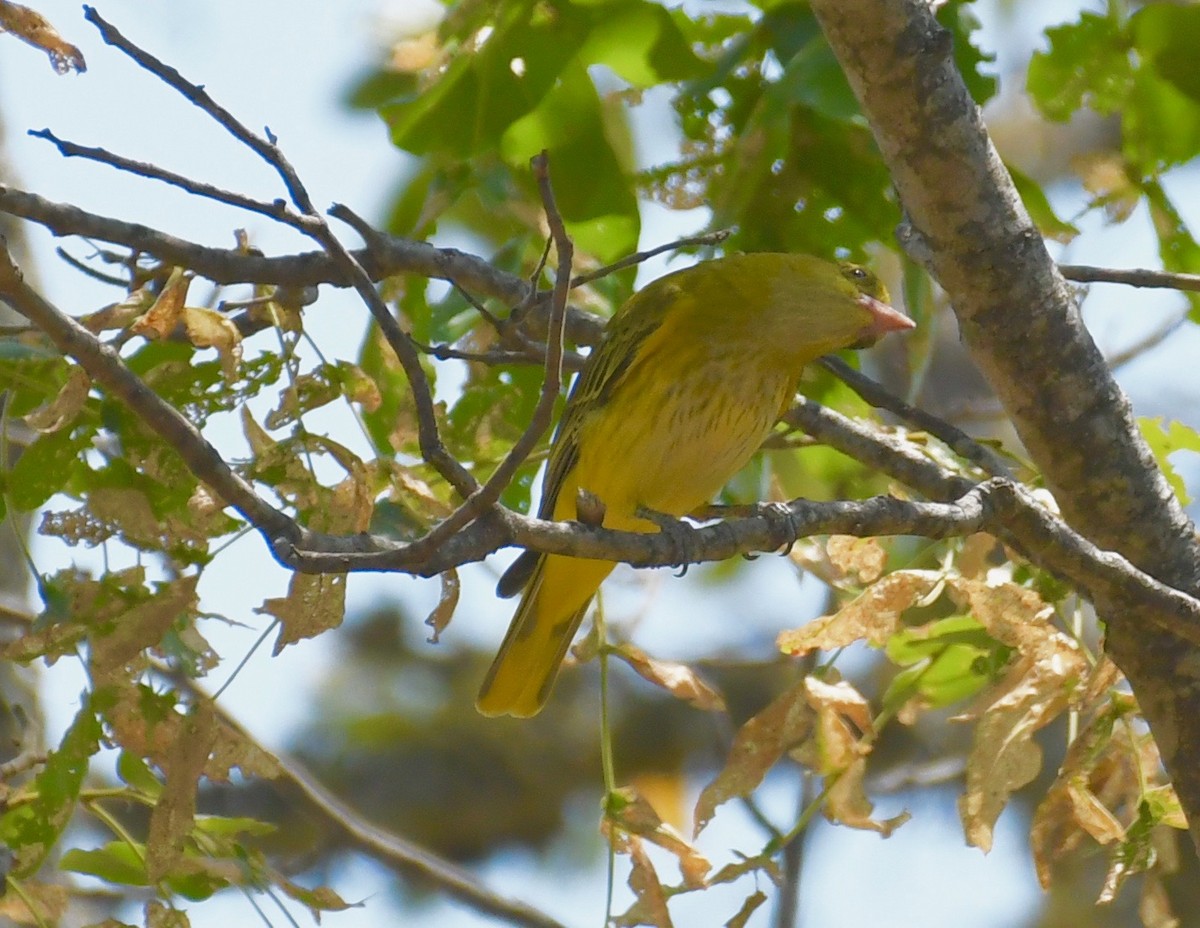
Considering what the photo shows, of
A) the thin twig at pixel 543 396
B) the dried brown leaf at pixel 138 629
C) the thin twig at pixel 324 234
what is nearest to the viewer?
the thin twig at pixel 543 396

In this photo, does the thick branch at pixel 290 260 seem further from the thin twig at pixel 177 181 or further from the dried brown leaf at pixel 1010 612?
the dried brown leaf at pixel 1010 612

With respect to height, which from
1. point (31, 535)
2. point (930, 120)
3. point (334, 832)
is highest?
point (930, 120)

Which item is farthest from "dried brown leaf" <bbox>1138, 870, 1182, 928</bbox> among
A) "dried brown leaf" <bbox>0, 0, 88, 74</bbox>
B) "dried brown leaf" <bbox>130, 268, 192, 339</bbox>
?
"dried brown leaf" <bbox>0, 0, 88, 74</bbox>

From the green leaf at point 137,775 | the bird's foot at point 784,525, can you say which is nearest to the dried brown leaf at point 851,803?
the bird's foot at point 784,525

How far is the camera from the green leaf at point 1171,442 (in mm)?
3336

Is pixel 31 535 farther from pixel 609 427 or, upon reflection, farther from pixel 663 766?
pixel 663 766

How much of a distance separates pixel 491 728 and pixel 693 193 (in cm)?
321

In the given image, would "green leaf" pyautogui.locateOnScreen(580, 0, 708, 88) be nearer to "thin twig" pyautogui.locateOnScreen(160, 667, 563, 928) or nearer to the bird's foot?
the bird's foot

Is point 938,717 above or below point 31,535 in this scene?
above

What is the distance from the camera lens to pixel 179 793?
2.58 meters

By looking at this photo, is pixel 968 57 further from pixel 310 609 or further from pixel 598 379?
pixel 310 609

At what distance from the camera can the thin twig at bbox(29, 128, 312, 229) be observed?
6.85 feet

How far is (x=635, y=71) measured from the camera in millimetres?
3352

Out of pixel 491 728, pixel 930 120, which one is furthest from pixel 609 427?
pixel 491 728
